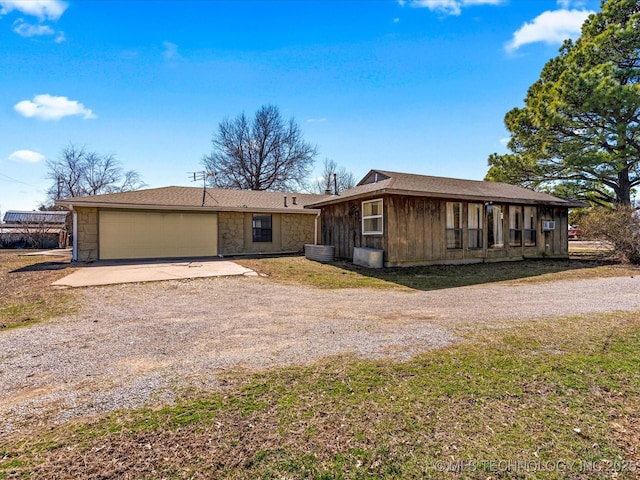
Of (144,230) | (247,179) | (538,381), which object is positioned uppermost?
(247,179)

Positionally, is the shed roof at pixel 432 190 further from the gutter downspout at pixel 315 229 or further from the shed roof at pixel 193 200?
the shed roof at pixel 193 200

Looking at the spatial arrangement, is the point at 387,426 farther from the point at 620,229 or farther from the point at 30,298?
the point at 620,229

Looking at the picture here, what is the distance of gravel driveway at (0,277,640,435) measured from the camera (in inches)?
111

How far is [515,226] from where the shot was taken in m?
13.5

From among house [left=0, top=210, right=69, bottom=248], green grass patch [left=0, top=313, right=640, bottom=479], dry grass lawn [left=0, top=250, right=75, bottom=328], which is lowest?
green grass patch [left=0, top=313, right=640, bottom=479]

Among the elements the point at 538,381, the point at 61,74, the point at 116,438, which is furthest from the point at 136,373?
the point at 61,74

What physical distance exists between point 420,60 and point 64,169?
36.9 metres

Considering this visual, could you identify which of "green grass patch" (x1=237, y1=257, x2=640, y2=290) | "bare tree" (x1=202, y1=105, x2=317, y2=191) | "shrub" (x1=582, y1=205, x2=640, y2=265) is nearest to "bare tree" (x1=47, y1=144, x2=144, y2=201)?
"bare tree" (x1=202, y1=105, x2=317, y2=191)

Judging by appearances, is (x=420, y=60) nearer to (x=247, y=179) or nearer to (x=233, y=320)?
(x=233, y=320)

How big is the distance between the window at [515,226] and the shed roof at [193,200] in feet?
28.6

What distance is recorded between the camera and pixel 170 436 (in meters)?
2.15

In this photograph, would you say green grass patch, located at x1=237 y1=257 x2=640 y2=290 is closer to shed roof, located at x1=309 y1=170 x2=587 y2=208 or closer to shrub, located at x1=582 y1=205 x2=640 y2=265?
shrub, located at x1=582 y1=205 x2=640 y2=265

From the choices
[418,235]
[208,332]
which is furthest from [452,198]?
[208,332]

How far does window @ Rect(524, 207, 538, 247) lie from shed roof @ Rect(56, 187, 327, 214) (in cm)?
936
